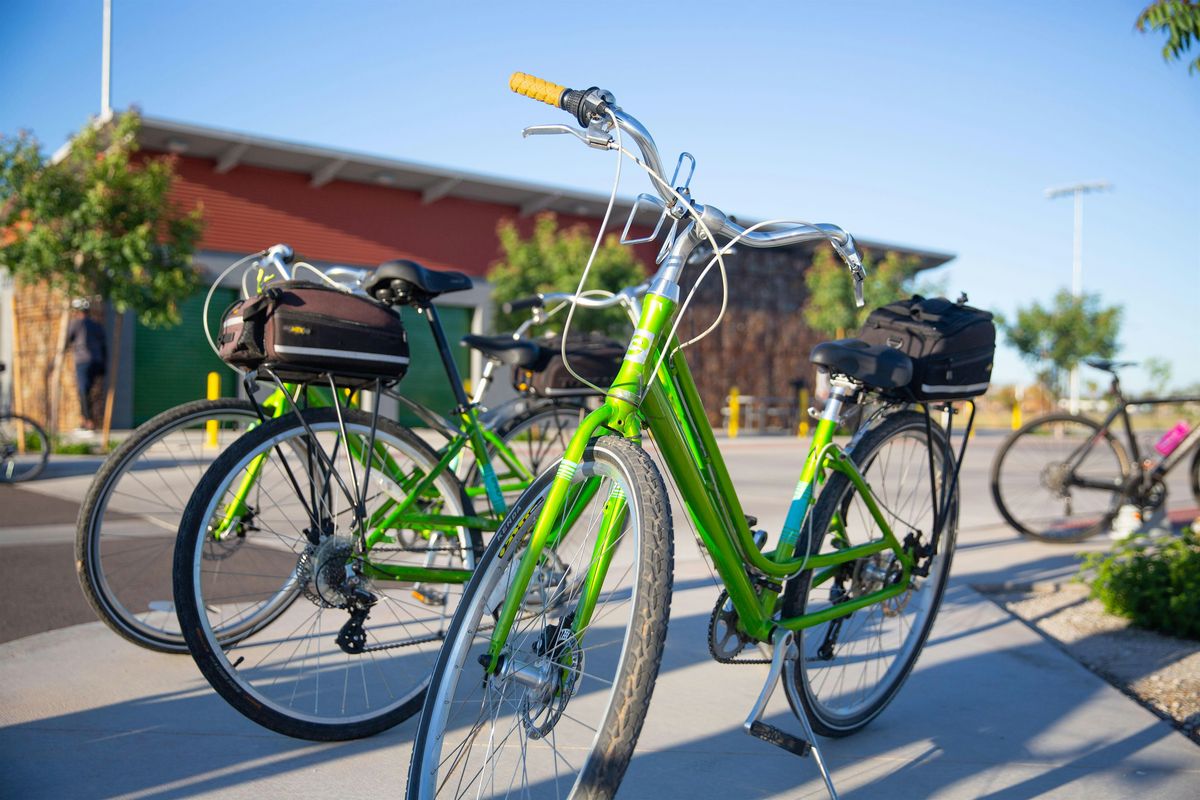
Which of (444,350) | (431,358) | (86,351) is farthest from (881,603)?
(431,358)

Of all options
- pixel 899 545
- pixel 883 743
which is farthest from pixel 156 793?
pixel 899 545

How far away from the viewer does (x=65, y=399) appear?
18062 millimetres

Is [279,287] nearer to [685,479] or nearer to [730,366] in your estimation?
[685,479]

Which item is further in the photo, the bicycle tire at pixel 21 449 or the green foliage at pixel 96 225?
the green foliage at pixel 96 225

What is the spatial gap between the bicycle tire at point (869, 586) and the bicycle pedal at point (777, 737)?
1.00ft

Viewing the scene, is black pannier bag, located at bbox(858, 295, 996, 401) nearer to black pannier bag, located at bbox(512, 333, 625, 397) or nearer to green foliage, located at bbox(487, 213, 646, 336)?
black pannier bag, located at bbox(512, 333, 625, 397)

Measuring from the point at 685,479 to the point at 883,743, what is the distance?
49.2 inches

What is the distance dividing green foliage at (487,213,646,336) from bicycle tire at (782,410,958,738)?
15.8 m

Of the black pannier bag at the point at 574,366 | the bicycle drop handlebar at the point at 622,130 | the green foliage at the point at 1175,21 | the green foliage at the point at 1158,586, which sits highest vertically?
the green foliage at the point at 1175,21

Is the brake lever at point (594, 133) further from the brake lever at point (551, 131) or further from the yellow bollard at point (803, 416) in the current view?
the yellow bollard at point (803, 416)

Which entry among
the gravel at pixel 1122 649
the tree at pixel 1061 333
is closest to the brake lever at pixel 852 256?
the gravel at pixel 1122 649

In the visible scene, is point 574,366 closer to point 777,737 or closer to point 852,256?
point 852,256

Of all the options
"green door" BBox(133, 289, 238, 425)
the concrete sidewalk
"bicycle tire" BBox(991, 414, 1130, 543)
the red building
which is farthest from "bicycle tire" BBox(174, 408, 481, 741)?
"green door" BBox(133, 289, 238, 425)

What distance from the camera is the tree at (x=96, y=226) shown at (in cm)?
1198
